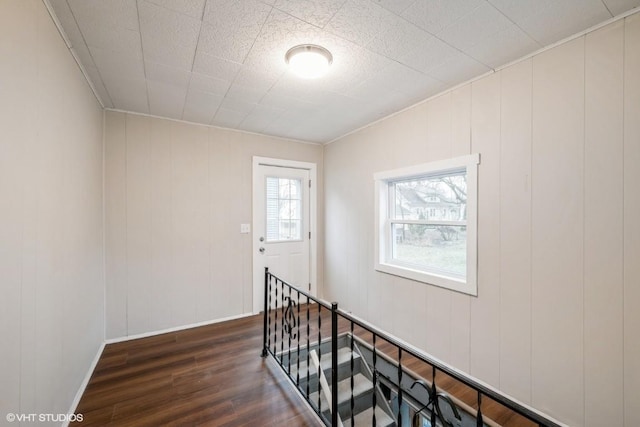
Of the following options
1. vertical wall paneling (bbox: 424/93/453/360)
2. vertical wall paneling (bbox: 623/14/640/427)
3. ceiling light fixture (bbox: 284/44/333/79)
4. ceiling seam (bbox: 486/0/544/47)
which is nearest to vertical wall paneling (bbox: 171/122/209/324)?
ceiling light fixture (bbox: 284/44/333/79)

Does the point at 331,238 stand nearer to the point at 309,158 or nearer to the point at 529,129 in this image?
the point at 309,158

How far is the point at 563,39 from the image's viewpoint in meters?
1.73

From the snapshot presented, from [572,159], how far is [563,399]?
156 cm

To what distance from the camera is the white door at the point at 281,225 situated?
145 inches

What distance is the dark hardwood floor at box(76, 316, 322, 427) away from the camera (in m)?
1.83

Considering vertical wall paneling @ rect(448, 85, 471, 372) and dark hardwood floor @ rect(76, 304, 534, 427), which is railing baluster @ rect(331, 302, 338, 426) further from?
vertical wall paneling @ rect(448, 85, 471, 372)

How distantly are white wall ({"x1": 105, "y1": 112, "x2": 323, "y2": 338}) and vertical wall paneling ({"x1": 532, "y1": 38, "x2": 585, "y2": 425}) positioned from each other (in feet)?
9.91

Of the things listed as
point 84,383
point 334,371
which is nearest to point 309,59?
point 334,371

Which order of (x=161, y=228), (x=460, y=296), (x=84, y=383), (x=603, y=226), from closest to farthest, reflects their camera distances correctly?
(x=603, y=226), (x=84, y=383), (x=460, y=296), (x=161, y=228)

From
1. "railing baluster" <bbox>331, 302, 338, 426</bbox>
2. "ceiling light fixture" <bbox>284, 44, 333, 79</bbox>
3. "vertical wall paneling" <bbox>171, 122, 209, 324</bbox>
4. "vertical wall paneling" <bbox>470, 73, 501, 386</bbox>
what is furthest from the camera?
"vertical wall paneling" <bbox>171, 122, 209, 324</bbox>

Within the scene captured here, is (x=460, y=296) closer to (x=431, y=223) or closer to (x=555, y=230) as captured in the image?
(x=431, y=223)

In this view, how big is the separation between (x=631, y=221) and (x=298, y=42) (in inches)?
88.4

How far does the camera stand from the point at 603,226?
160cm

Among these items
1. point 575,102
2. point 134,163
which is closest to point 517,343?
point 575,102
